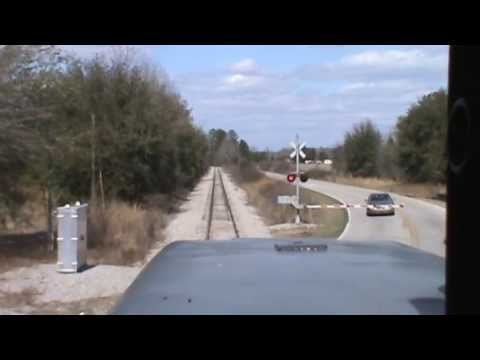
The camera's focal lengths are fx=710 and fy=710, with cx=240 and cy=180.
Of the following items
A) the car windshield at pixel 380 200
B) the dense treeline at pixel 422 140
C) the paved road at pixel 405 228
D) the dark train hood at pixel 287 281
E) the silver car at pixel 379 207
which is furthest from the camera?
the dense treeline at pixel 422 140

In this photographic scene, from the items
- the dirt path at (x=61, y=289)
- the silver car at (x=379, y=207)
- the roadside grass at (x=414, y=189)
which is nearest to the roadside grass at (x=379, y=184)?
the roadside grass at (x=414, y=189)

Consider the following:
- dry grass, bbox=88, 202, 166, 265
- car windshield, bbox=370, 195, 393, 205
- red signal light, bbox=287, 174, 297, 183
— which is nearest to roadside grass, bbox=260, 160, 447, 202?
red signal light, bbox=287, 174, 297, 183

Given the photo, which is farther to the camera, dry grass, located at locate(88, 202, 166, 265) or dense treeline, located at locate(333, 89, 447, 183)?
dense treeline, located at locate(333, 89, 447, 183)

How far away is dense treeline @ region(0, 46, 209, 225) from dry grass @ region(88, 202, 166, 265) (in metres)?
1.75

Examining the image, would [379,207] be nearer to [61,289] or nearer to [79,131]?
[79,131]

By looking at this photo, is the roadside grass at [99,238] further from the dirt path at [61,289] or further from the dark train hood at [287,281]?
the dark train hood at [287,281]

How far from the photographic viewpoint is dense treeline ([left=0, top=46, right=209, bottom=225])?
16.6m

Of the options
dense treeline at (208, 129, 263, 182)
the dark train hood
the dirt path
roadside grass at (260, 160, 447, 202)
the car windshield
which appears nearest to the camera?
the dark train hood

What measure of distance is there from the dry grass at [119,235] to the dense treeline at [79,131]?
1.75 metres

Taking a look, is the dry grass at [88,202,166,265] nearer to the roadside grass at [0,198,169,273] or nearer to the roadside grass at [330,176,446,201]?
the roadside grass at [0,198,169,273]

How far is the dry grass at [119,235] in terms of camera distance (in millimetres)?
18078

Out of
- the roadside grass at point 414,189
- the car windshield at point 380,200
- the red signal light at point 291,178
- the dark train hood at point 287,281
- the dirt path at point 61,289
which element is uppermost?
the dark train hood at point 287,281

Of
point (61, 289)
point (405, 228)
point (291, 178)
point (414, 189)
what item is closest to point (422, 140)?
point (414, 189)
